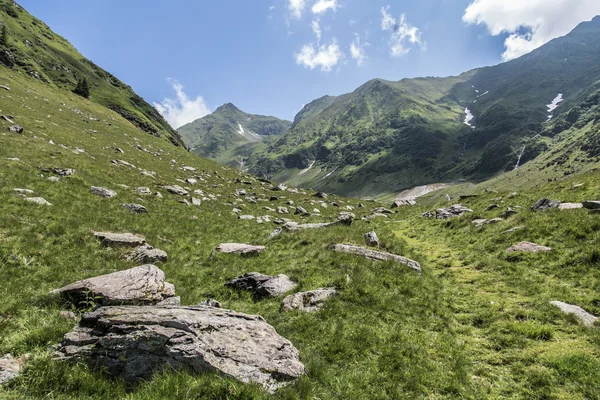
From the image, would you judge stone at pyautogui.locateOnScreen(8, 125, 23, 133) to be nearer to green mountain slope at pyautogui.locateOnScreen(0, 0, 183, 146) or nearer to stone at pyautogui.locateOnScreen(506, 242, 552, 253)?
stone at pyautogui.locateOnScreen(506, 242, 552, 253)

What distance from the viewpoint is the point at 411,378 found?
9.09 m

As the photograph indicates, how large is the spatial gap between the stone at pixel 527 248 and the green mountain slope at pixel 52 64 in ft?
334

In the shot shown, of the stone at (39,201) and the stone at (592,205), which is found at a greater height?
the stone at (39,201)

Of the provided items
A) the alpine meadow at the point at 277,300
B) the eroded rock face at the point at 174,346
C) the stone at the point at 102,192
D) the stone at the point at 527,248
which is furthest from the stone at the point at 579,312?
the stone at the point at 102,192

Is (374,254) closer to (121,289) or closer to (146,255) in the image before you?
(146,255)

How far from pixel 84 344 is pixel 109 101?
11896 centimetres

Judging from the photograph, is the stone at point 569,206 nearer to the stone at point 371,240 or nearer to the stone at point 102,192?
the stone at point 371,240

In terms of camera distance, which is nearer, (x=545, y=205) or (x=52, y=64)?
(x=545, y=205)

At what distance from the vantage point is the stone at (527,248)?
55.9 ft

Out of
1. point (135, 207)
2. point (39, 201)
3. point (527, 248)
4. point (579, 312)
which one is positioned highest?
point (39, 201)

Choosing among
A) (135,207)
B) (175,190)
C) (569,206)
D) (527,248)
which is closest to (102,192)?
(135,207)

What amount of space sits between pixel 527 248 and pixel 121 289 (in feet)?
69.4

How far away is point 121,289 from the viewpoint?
10.8 meters

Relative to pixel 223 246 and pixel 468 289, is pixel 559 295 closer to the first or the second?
pixel 468 289
